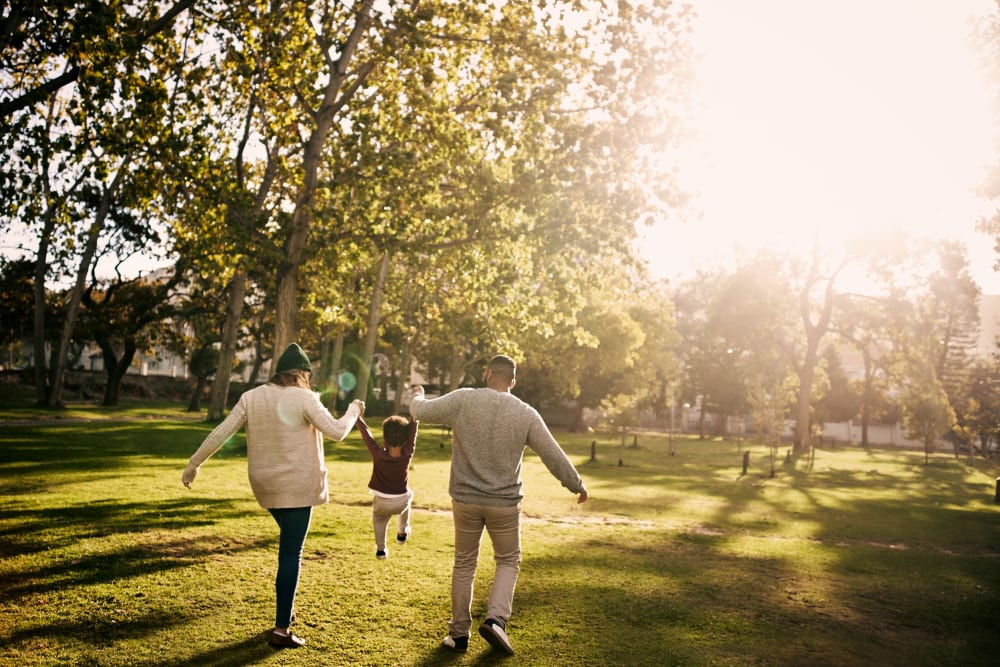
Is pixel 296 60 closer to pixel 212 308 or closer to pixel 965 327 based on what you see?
pixel 212 308

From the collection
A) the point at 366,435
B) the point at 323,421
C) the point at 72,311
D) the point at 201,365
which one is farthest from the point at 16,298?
the point at 323,421

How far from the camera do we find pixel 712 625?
7766 mm

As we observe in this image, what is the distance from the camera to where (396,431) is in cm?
884

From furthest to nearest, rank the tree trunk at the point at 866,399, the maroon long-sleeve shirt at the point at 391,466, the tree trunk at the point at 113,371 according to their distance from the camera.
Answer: the tree trunk at the point at 866,399 < the tree trunk at the point at 113,371 < the maroon long-sleeve shirt at the point at 391,466

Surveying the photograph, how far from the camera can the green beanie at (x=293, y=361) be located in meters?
6.33

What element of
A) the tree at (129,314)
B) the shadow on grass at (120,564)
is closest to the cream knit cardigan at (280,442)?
the shadow on grass at (120,564)

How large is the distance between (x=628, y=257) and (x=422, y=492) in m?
8.04

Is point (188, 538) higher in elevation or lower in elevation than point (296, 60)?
lower

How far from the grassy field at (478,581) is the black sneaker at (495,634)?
0.16 meters

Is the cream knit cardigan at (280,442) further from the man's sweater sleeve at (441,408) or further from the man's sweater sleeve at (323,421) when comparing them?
the man's sweater sleeve at (441,408)

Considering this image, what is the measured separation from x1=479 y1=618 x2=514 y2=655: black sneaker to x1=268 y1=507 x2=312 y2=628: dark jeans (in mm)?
1578

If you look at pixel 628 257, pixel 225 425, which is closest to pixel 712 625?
pixel 225 425

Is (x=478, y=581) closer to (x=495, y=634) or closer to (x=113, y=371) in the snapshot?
(x=495, y=634)

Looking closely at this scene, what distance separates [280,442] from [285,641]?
63.7 inches
